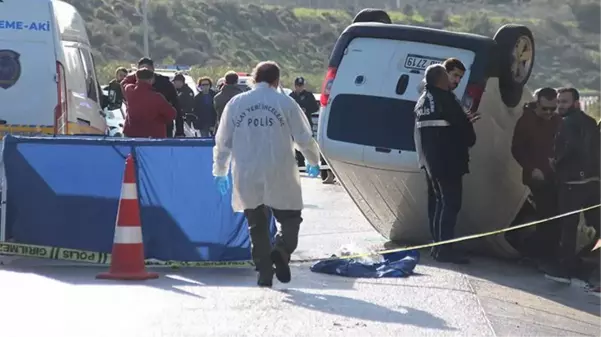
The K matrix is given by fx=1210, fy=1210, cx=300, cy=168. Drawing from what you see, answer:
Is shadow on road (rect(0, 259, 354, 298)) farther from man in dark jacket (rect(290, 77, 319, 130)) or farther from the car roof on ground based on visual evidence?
Answer: man in dark jacket (rect(290, 77, 319, 130))

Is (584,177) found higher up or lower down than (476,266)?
higher up

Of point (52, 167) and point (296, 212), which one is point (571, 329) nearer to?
point (296, 212)

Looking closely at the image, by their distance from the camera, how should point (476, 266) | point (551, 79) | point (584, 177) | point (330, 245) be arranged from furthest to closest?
point (551, 79)
point (330, 245)
point (476, 266)
point (584, 177)

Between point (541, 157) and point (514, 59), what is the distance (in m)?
0.87

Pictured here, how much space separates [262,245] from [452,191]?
1.95 m

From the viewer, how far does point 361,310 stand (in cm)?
837

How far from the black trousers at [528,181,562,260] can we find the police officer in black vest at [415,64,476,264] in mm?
777

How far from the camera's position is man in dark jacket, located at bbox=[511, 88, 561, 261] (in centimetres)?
1030

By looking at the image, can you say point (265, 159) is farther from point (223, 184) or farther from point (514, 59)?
point (514, 59)

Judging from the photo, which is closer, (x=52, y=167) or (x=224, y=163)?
(x=224, y=163)

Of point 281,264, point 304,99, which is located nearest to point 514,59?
point 281,264

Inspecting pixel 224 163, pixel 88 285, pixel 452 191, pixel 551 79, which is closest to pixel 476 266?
pixel 452 191

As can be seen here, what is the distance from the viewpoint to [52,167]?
32.9ft

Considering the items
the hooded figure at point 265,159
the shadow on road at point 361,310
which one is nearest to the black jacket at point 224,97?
the hooded figure at point 265,159
